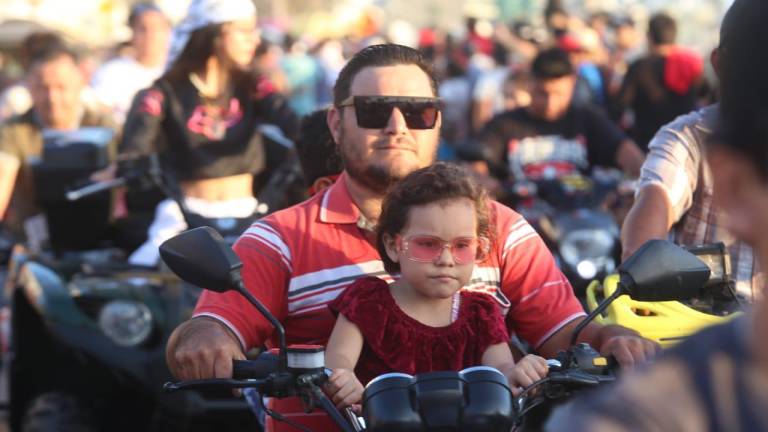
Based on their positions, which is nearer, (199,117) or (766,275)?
(766,275)

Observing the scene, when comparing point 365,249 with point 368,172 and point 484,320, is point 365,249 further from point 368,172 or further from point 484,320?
point 484,320

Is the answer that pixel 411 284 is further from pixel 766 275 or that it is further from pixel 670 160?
pixel 766 275

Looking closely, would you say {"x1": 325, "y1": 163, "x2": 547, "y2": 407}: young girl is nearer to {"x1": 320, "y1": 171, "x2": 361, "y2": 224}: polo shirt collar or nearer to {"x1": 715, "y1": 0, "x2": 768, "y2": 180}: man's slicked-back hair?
{"x1": 320, "y1": 171, "x2": 361, "y2": 224}: polo shirt collar

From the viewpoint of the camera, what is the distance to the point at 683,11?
83.5ft

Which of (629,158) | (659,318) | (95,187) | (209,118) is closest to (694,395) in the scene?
(659,318)

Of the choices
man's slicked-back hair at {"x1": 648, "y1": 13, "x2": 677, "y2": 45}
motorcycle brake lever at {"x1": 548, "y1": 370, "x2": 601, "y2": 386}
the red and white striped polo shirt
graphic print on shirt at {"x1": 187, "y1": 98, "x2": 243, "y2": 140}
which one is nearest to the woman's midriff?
graphic print on shirt at {"x1": 187, "y1": 98, "x2": 243, "y2": 140}

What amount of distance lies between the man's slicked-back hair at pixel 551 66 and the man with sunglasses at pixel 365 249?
4.58 metres

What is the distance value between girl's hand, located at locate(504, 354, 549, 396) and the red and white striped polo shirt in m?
0.67

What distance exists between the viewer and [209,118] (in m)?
7.06

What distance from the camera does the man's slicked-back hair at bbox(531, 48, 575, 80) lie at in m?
8.56

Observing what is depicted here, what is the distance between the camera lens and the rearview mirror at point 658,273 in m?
3.12

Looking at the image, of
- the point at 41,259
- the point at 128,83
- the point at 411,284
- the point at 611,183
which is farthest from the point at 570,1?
the point at 411,284

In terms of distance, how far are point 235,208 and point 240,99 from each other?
2.07 feet

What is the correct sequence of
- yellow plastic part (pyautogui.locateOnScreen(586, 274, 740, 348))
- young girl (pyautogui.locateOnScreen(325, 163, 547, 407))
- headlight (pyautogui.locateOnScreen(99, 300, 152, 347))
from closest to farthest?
young girl (pyautogui.locateOnScreen(325, 163, 547, 407)) < yellow plastic part (pyautogui.locateOnScreen(586, 274, 740, 348)) < headlight (pyautogui.locateOnScreen(99, 300, 152, 347))
